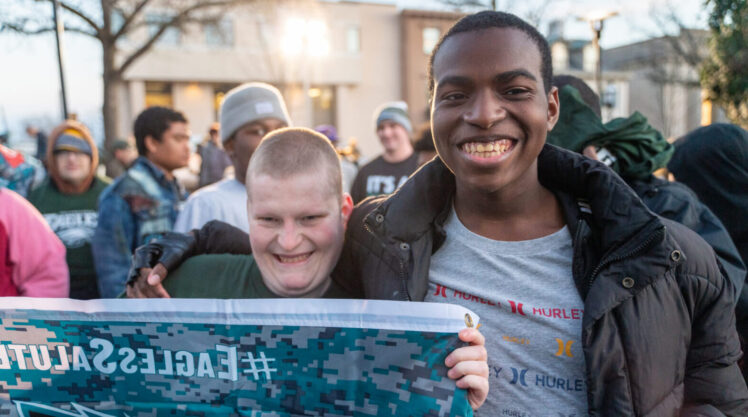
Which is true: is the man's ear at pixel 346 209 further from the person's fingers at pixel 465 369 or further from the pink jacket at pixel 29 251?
the pink jacket at pixel 29 251

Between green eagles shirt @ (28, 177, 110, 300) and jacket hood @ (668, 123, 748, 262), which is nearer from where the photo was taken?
jacket hood @ (668, 123, 748, 262)

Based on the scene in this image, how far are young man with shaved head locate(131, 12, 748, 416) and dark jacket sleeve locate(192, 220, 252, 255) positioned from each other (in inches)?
23.2

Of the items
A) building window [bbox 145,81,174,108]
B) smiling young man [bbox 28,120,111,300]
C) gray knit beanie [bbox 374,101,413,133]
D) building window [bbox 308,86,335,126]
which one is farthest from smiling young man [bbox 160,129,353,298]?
building window [bbox 308,86,335,126]

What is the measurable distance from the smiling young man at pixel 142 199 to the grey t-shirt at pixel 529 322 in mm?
2729

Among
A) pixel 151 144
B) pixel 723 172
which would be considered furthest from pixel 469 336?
pixel 151 144

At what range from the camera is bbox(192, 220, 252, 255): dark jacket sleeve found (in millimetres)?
2234

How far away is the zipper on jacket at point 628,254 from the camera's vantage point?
1595 mm

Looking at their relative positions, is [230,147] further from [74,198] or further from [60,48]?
[60,48]

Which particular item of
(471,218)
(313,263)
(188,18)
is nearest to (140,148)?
(313,263)

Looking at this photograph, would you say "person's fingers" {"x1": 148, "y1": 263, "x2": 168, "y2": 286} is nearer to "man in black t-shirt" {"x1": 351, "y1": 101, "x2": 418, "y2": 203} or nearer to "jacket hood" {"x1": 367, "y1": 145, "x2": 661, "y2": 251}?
"jacket hood" {"x1": 367, "y1": 145, "x2": 661, "y2": 251}

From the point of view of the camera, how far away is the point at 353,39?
32.0 m

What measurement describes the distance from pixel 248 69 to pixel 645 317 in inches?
1181

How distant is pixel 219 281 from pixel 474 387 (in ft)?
3.52

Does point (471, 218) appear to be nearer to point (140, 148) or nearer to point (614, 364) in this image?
point (614, 364)
